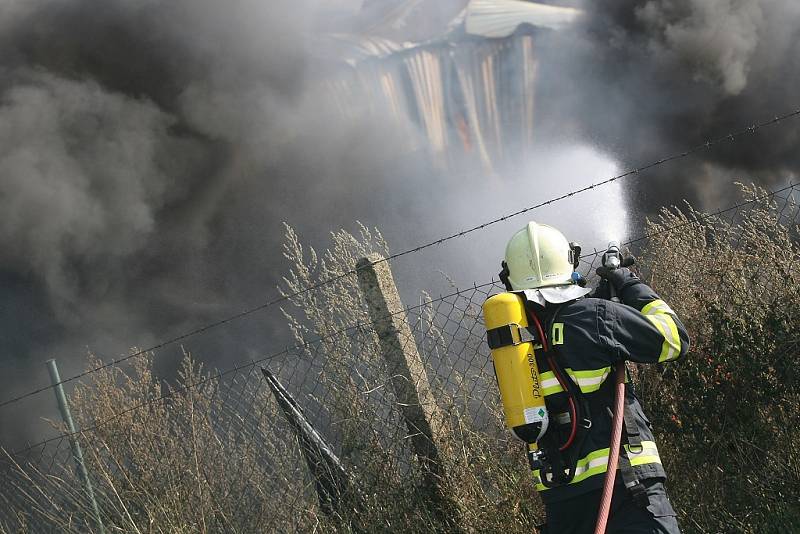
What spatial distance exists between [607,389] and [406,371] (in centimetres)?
143

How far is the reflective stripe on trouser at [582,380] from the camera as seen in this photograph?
2719 millimetres

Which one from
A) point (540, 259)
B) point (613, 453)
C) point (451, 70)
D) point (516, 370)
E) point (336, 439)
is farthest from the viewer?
point (451, 70)

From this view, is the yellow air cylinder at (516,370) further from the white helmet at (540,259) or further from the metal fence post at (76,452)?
the metal fence post at (76,452)

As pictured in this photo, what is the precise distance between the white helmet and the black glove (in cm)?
12

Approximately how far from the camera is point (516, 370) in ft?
8.98

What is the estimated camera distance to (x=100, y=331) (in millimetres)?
12539

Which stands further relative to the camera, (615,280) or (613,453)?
(615,280)

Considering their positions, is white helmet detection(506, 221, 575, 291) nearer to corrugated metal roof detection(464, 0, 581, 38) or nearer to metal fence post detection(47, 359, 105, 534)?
metal fence post detection(47, 359, 105, 534)

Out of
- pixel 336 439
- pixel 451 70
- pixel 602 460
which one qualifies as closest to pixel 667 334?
pixel 602 460

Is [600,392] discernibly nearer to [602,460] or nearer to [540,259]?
[602,460]

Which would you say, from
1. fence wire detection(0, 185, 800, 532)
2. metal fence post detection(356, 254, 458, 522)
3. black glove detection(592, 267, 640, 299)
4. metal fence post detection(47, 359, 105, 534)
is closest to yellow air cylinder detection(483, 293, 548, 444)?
black glove detection(592, 267, 640, 299)

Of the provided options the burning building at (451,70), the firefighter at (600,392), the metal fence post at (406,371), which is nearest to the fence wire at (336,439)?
the metal fence post at (406,371)

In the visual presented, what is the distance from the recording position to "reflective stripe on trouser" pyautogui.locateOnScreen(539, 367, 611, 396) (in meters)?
2.72

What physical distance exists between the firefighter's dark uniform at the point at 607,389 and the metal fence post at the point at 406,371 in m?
1.26
